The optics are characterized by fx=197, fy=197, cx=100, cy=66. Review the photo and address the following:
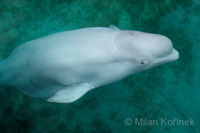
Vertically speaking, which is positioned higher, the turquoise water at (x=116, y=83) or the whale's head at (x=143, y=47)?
the whale's head at (x=143, y=47)

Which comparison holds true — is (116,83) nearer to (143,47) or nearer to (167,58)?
(167,58)

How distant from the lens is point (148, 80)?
6340 mm

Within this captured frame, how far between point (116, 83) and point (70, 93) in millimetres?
2503

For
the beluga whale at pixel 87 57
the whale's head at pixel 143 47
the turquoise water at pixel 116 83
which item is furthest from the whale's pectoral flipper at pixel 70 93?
the turquoise water at pixel 116 83

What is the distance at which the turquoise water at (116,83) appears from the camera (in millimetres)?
5715

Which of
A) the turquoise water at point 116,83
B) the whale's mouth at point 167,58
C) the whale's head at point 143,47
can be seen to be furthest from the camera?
the turquoise water at point 116,83

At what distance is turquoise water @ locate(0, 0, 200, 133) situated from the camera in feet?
18.7

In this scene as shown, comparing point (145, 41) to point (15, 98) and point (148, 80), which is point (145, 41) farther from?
point (15, 98)

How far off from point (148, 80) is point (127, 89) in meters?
0.76

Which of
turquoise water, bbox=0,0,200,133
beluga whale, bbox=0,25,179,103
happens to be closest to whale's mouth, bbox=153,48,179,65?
Result: beluga whale, bbox=0,25,179,103

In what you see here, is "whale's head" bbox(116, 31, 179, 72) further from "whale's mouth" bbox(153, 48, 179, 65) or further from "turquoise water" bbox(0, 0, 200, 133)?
"turquoise water" bbox(0, 0, 200, 133)

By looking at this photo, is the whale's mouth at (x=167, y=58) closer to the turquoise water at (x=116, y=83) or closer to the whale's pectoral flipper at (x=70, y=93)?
the whale's pectoral flipper at (x=70, y=93)

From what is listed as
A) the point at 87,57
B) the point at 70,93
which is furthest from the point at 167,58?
the point at 70,93

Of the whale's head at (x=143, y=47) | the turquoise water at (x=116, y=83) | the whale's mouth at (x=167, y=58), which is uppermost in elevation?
the whale's head at (x=143, y=47)
